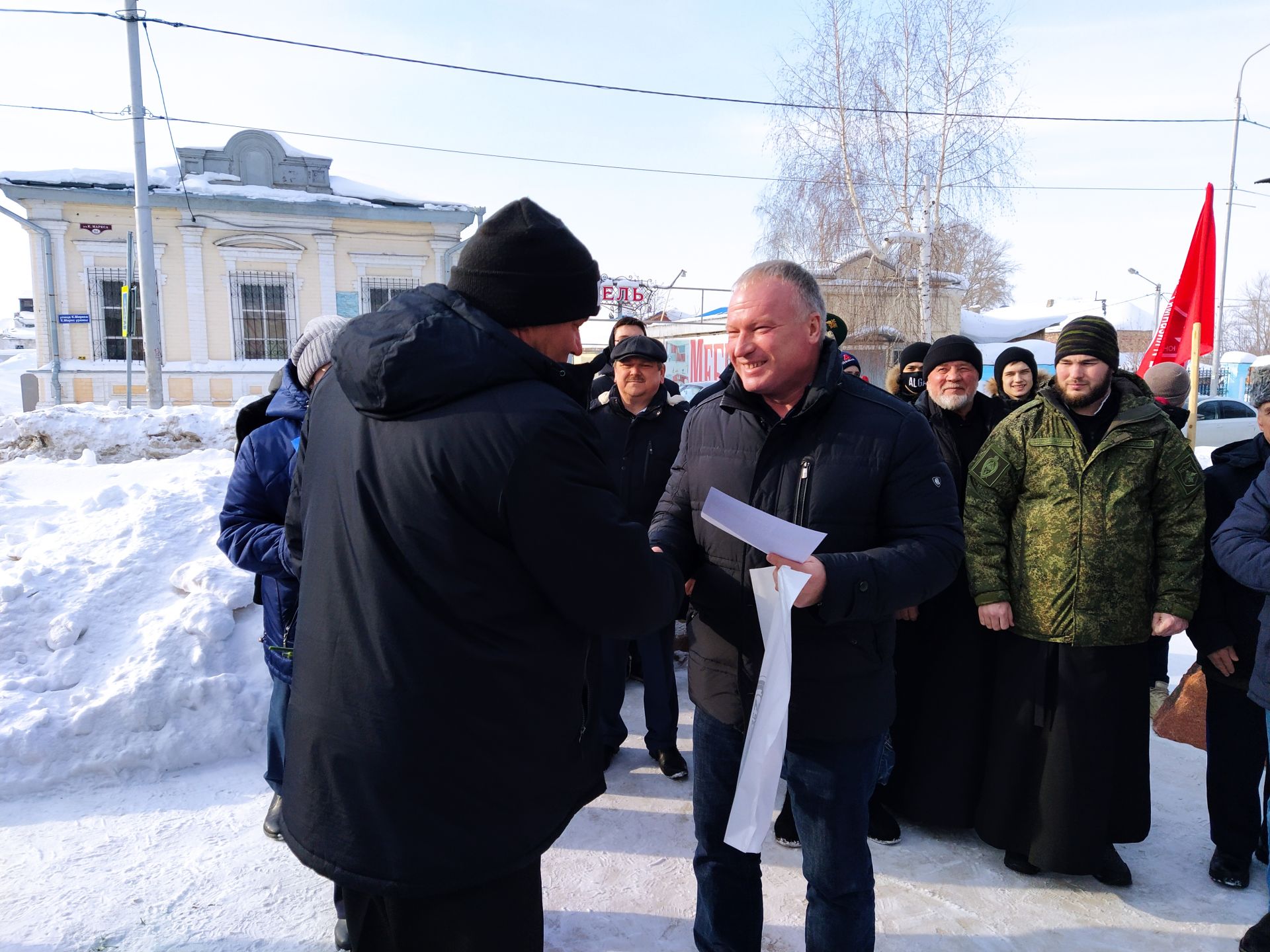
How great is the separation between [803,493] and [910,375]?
265 centimetres

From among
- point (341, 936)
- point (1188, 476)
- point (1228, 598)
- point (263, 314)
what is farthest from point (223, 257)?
point (1228, 598)

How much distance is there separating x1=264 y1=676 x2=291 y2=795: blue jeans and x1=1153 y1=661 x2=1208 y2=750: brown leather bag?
350cm

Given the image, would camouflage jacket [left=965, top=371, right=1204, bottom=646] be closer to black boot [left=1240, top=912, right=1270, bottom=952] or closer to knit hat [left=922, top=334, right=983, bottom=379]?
knit hat [left=922, top=334, right=983, bottom=379]

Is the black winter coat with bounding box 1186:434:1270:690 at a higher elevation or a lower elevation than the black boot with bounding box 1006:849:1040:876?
higher

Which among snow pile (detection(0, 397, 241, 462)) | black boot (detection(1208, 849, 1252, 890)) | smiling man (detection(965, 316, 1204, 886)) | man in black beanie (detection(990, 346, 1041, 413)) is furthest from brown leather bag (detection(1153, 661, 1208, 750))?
snow pile (detection(0, 397, 241, 462))

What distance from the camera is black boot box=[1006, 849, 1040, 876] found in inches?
122

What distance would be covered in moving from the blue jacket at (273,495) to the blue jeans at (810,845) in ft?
4.77

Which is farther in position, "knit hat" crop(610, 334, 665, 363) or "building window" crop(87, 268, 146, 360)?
"building window" crop(87, 268, 146, 360)

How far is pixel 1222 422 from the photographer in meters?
A: 17.0

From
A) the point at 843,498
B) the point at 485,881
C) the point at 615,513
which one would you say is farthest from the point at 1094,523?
the point at 485,881

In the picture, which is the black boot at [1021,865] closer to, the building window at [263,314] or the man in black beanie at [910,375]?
the man in black beanie at [910,375]

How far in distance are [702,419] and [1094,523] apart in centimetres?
148

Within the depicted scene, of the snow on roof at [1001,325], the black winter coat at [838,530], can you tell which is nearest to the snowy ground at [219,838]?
the black winter coat at [838,530]

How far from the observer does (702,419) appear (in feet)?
8.18
